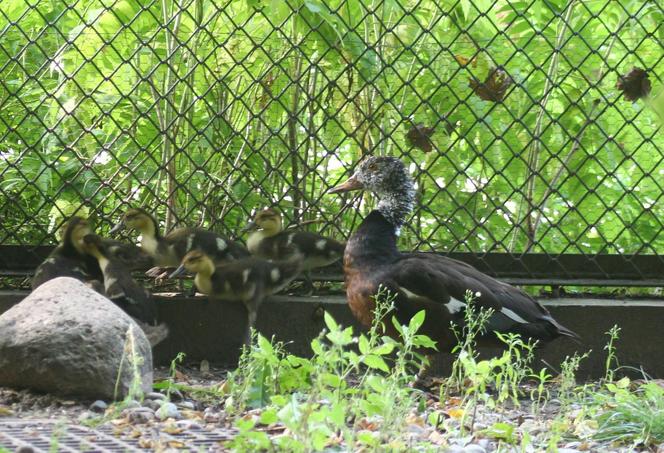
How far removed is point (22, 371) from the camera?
4.66 meters

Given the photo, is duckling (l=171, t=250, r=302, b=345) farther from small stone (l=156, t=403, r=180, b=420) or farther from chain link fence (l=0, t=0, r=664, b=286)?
small stone (l=156, t=403, r=180, b=420)

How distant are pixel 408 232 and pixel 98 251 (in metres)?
1.88

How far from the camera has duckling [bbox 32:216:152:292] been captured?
621 centimetres

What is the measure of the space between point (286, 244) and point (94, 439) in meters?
2.94

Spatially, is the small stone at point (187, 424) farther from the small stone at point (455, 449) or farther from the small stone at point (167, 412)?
the small stone at point (455, 449)

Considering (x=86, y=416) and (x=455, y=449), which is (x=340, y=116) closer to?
(x=86, y=416)

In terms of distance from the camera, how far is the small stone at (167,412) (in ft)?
14.4

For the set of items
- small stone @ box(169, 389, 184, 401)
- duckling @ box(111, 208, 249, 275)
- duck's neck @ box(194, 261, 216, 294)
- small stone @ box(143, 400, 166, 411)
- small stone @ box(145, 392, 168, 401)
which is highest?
duckling @ box(111, 208, 249, 275)

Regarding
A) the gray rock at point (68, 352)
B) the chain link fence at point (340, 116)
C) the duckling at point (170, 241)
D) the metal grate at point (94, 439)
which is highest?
the chain link fence at point (340, 116)

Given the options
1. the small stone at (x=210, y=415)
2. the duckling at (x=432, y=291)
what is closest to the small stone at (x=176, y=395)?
the small stone at (x=210, y=415)

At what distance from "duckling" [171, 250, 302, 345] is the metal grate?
213 centimetres

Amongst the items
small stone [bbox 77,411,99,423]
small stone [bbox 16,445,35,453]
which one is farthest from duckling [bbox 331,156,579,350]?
small stone [bbox 16,445,35,453]

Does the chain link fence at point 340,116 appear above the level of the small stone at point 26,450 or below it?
above

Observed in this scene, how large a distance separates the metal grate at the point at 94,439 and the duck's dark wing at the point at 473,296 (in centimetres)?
181
